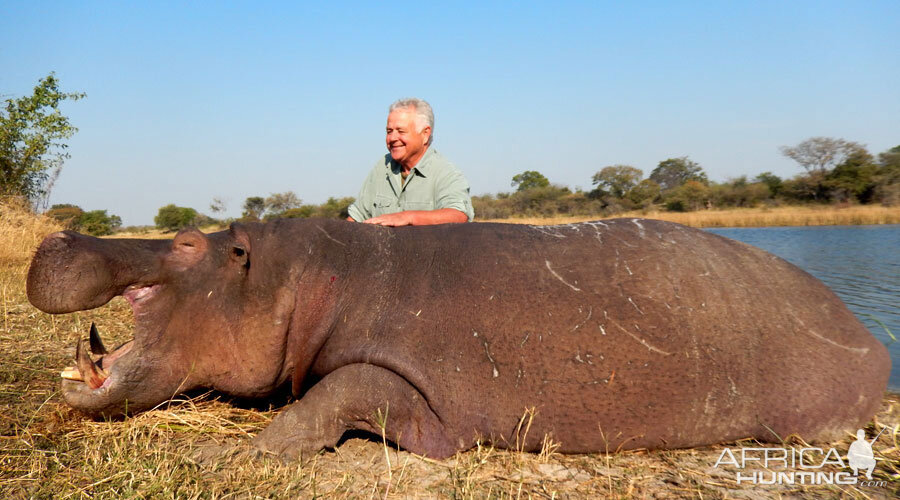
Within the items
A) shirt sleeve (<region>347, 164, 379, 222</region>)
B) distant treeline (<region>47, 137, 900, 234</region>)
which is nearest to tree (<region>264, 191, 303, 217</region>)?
distant treeline (<region>47, 137, 900, 234</region>)

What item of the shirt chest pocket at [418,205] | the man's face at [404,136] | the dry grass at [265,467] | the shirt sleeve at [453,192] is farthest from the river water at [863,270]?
the man's face at [404,136]

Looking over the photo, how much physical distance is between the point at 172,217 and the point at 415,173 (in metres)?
43.6

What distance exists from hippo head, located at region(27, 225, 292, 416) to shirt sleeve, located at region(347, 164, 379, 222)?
2.27 meters

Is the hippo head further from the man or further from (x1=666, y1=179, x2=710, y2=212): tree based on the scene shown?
(x1=666, y1=179, x2=710, y2=212): tree

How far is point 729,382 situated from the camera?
9.89 feet

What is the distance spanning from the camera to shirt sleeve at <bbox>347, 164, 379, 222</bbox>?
17.6 ft

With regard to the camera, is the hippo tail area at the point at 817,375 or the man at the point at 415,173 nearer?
the hippo tail area at the point at 817,375

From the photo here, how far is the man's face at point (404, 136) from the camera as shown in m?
4.92

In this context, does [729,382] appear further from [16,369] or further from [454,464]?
[16,369]

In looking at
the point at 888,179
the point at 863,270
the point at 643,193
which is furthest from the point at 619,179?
the point at 863,270

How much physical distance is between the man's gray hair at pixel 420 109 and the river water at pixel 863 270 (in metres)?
4.14

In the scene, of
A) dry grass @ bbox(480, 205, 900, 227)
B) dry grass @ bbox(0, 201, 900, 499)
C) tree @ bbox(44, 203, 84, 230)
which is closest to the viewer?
dry grass @ bbox(0, 201, 900, 499)

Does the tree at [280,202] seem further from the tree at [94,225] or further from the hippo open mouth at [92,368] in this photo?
the hippo open mouth at [92,368]

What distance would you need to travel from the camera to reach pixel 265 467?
103 inches
